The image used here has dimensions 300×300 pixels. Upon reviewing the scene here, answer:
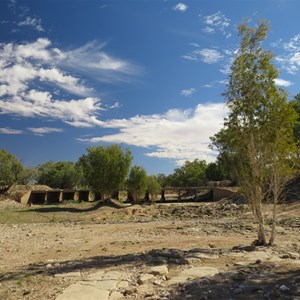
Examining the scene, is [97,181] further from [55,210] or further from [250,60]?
[250,60]

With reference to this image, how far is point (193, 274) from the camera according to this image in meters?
7.55

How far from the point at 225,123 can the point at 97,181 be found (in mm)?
32194

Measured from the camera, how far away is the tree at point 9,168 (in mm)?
57500

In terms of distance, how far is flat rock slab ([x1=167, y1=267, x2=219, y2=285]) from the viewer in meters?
7.16

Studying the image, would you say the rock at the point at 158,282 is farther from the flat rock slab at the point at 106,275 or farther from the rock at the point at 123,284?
the flat rock slab at the point at 106,275

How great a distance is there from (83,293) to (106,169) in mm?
36644

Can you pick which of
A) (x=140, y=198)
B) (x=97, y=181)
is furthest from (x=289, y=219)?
(x=140, y=198)

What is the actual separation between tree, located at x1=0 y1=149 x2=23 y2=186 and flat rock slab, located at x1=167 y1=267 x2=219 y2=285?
54792 millimetres

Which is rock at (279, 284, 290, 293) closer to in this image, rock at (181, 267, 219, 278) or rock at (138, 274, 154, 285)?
rock at (181, 267, 219, 278)

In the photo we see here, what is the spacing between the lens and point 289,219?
20281 mm

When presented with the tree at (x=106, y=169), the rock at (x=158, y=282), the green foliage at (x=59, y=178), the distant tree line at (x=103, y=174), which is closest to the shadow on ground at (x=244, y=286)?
the rock at (x=158, y=282)

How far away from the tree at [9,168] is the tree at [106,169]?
20.3 m

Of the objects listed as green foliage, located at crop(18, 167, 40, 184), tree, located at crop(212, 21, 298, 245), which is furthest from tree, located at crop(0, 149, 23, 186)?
tree, located at crop(212, 21, 298, 245)

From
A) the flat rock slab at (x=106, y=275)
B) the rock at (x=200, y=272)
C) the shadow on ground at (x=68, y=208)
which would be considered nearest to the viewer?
the rock at (x=200, y=272)
